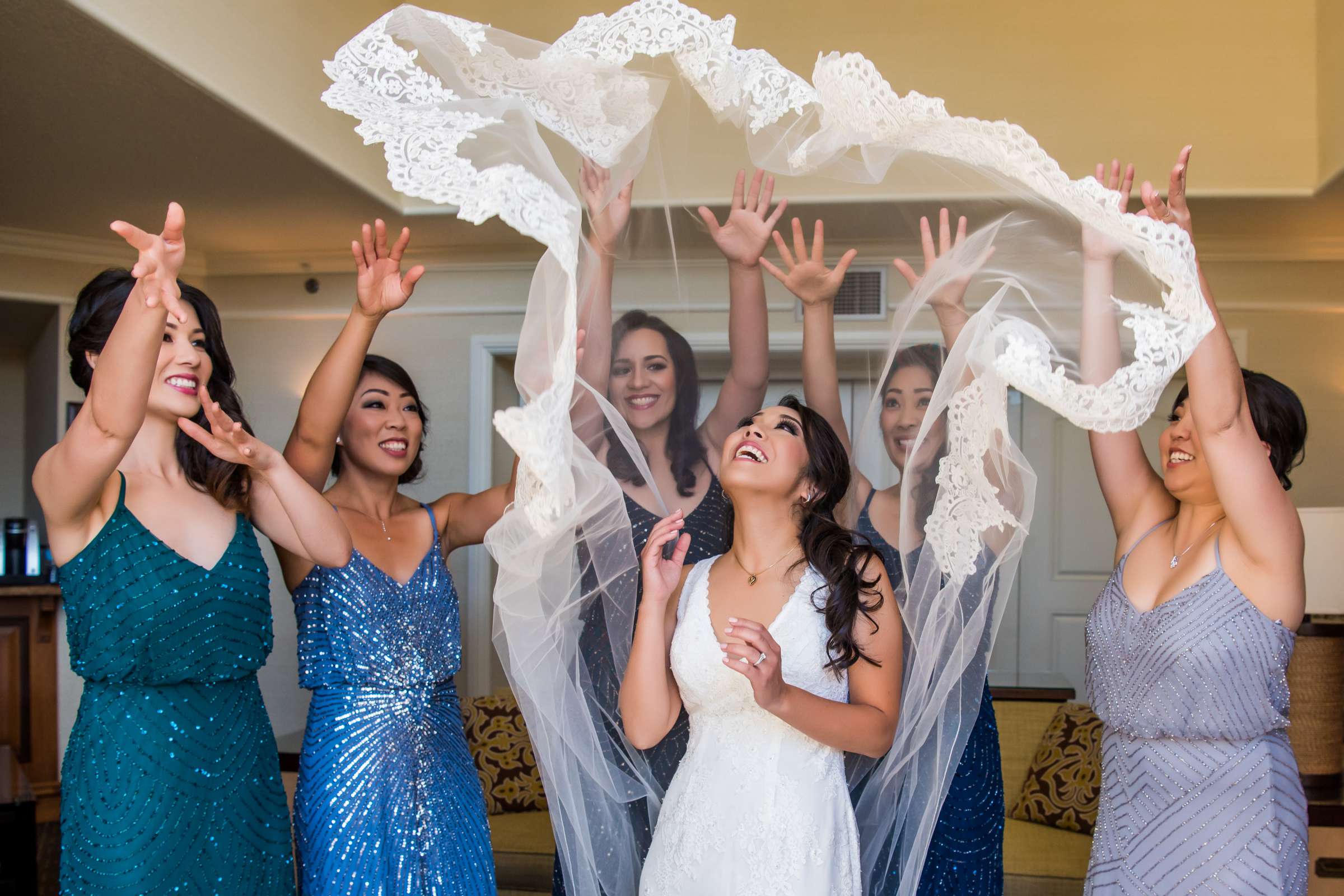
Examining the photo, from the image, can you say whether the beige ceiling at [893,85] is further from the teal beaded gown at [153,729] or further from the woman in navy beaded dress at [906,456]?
the teal beaded gown at [153,729]

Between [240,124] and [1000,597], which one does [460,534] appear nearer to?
[1000,597]

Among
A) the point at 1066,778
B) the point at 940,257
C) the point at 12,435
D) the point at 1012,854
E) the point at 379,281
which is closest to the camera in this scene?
the point at 940,257

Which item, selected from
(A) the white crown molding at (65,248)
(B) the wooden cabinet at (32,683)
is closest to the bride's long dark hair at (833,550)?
(B) the wooden cabinet at (32,683)

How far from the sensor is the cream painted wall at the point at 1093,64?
13.1ft

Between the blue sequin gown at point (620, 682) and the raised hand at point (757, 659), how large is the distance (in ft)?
1.15

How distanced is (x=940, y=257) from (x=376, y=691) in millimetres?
1312

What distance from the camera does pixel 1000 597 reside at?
1.90 metres

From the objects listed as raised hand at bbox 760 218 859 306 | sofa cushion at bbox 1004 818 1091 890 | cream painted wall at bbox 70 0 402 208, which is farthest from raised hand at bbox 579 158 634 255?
sofa cushion at bbox 1004 818 1091 890

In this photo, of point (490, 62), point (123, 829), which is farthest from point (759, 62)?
point (123, 829)

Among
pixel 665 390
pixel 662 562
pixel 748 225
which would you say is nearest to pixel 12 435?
pixel 665 390

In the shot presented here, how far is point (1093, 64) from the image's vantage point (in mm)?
4066

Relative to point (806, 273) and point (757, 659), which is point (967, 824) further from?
point (806, 273)

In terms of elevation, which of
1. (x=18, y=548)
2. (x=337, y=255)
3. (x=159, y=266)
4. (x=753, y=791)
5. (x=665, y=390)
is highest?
(x=337, y=255)

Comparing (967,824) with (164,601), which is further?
(967,824)
